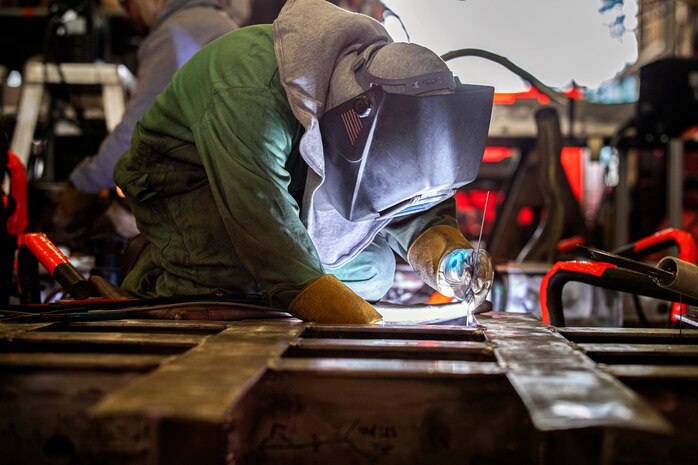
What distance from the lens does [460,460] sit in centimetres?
118

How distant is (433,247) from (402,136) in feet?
2.12

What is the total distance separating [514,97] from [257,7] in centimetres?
229

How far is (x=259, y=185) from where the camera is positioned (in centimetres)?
180

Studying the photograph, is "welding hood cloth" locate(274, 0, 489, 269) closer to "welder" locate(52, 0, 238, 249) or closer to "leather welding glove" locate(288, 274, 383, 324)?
"leather welding glove" locate(288, 274, 383, 324)

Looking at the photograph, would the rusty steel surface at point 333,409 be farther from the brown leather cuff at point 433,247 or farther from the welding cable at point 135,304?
the brown leather cuff at point 433,247

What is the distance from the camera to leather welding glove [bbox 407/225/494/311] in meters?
2.02

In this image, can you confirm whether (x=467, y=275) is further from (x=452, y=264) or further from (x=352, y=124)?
(x=352, y=124)

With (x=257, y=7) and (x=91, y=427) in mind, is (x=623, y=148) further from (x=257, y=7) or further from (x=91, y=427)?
(x=91, y=427)

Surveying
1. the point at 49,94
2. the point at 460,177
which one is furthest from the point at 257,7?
the point at 460,177

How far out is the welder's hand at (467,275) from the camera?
2010mm

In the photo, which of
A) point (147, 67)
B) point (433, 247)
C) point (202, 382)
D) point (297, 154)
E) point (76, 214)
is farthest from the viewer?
point (76, 214)

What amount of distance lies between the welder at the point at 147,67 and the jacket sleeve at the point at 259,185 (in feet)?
5.01

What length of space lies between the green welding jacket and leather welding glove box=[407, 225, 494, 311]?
1.45ft

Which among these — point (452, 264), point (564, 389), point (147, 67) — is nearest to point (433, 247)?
point (452, 264)
